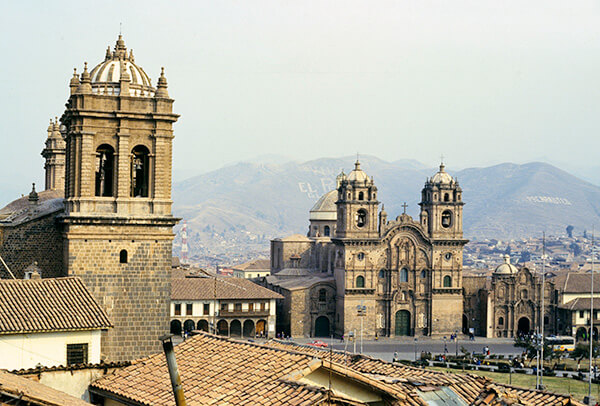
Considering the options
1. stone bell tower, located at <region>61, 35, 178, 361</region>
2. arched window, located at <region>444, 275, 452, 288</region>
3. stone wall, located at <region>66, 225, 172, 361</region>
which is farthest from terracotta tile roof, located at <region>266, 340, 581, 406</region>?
arched window, located at <region>444, 275, 452, 288</region>

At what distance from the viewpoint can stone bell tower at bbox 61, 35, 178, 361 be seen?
32469mm

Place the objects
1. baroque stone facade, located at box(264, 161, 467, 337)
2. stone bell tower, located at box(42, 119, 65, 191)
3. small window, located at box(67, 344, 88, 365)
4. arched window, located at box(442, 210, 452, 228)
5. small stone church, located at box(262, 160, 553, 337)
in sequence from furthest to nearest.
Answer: arched window, located at box(442, 210, 452, 228)
small stone church, located at box(262, 160, 553, 337)
baroque stone facade, located at box(264, 161, 467, 337)
stone bell tower, located at box(42, 119, 65, 191)
small window, located at box(67, 344, 88, 365)

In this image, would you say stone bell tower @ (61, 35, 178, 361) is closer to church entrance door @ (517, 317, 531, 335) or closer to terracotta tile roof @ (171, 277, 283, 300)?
terracotta tile roof @ (171, 277, 283, 300)

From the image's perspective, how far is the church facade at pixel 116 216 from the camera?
32.5 m

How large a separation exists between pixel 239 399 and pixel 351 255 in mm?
68430

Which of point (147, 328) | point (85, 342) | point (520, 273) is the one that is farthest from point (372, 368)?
point (520, 273)

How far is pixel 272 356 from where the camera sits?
20234 mm

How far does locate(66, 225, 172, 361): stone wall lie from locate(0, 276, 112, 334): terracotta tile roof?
2.53 metres

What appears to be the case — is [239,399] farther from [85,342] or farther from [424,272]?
[424,272]

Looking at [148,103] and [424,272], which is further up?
[148,103]

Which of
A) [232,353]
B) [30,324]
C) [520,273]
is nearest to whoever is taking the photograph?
[232,353]

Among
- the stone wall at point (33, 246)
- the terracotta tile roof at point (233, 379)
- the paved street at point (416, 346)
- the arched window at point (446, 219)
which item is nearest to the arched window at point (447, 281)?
the arched window at point (446, 219)

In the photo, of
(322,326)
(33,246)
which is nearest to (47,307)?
(33,246)

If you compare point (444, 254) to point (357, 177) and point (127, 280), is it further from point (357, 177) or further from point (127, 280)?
point (127, 280)
